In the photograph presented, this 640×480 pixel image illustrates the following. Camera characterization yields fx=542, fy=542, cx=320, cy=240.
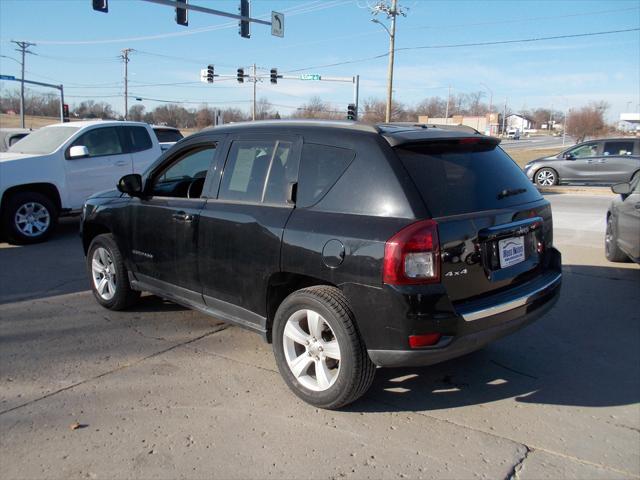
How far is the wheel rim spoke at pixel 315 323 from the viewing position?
3.45 meters

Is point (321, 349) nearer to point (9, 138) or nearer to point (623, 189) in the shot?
point (623, 189)

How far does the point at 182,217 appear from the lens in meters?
4.40

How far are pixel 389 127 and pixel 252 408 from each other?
2.08 meters

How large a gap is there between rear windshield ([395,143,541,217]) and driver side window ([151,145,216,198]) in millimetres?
1850

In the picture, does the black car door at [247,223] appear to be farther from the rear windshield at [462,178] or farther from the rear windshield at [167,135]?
the rear windshield at [167,135]

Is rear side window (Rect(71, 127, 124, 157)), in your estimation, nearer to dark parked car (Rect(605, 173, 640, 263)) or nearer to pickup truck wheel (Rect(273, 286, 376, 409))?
pickup truck wheel (Rect(273, 286, 376, 409))

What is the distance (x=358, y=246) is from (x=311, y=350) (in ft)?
2.72

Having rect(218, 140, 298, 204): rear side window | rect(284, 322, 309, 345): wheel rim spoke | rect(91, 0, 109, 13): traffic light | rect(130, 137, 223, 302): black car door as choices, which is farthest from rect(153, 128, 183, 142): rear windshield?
rect(284, 322, 309, 345): wheel rim spoke

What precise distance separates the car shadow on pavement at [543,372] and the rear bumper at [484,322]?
566 millimetres

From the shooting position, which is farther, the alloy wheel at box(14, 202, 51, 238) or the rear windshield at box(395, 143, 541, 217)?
the alloy wheel at box(14, 202, 51, 238)

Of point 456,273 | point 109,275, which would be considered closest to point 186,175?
point 109,275

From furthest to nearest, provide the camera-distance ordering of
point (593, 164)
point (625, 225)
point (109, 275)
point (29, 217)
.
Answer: point (593, 164), point (29, 217), point (625, 225), point (109, 275)

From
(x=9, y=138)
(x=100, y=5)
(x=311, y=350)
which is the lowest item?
(x=311, y=350)

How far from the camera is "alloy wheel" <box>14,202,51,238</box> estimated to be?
339 inches
